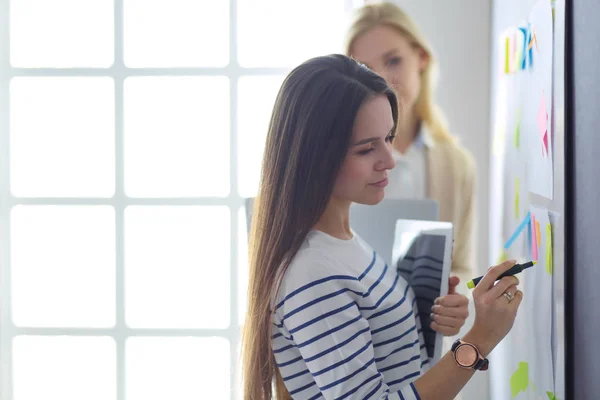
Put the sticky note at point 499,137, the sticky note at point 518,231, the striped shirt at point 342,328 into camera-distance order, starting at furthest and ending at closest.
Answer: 1. the sticky note at point 499,137
2. the sticky note at point 518,231
3. the striped shirt at point 342,328

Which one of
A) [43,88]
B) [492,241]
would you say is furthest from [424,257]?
[43,88]

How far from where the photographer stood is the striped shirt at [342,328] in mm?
1029

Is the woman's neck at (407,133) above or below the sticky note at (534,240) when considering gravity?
above

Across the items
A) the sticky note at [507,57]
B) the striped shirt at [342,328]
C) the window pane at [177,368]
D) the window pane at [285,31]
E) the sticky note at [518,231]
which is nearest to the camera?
the striped shirt at [342,328]

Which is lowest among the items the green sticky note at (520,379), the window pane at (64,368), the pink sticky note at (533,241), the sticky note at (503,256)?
the window pane at (64,368)

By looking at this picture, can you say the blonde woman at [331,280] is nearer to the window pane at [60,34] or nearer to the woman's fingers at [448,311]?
the woman's fingers at [448,311]

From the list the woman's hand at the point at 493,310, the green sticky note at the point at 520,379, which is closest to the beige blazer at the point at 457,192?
the green sticky note at the point at 520,379

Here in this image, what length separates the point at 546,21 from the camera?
48.5 inches

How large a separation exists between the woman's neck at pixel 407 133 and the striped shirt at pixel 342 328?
3.75ft

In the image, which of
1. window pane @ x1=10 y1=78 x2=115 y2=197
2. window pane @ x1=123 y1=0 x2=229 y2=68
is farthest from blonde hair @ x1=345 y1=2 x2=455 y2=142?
window pane @ x1=10 y1=78 x2=115 y2=197

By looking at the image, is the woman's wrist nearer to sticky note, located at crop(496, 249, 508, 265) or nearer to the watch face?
the watch face

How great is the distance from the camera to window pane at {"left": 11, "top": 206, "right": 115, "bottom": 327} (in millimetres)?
2611

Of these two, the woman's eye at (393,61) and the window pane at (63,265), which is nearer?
the woman's eye at (393,61)

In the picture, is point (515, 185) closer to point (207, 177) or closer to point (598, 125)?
point (598, 125)
